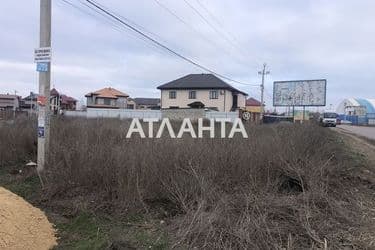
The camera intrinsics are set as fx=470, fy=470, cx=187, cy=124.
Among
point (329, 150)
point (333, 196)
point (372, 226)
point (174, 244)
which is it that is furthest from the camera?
point (329, 150)

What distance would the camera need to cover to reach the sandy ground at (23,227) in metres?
6.10

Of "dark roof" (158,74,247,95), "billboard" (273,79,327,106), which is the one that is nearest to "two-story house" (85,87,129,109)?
"dark roof" (158,74,247,95)

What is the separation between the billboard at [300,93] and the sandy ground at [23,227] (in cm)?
5120

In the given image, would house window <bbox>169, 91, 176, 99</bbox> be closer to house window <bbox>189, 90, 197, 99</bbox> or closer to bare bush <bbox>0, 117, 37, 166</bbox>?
house window <bbox>189, 90, 197, 99</bbox>

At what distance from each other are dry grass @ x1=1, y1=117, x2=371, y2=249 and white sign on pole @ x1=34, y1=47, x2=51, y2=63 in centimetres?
197

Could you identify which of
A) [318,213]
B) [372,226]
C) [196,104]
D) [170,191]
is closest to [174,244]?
[170,191]

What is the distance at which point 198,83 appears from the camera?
217 feet

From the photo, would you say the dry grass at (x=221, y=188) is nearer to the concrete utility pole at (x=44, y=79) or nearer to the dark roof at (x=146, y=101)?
the concrete utility pole at (x=44, y=79)

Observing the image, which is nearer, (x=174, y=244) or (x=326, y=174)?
(x=174, y=244)

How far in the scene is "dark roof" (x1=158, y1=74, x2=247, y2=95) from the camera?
65062 millimetres

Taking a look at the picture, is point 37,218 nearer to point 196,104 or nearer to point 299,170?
point 299,170

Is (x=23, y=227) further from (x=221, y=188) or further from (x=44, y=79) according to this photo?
(x=44, y=79)

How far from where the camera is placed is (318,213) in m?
6.79

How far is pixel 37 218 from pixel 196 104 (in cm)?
5638
